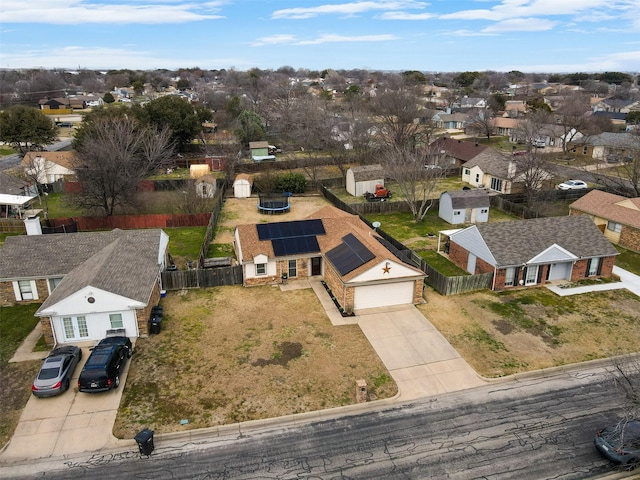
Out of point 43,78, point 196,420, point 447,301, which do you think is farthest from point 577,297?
point 43,78

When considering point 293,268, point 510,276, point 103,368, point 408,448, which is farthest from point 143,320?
Answer: point 510,276

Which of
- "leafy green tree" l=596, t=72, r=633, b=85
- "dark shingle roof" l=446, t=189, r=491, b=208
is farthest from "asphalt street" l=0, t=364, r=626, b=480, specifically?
"leafy green tree" l=596, t=72, r=633, b=85

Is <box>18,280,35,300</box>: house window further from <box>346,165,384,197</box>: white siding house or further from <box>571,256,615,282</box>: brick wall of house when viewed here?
<box>346,165,384,197</box>: white siding house

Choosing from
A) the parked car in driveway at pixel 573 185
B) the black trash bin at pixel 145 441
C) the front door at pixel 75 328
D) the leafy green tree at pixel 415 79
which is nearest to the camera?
the black trash bin at pixel 145 441

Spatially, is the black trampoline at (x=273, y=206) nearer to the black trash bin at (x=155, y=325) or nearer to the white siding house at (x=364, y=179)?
the white siding house at (x=364, y=179)

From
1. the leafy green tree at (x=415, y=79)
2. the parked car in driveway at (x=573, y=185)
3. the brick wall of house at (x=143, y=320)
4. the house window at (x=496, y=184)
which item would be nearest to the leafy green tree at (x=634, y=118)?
the parked car in driveway at (x=573, y=185)
